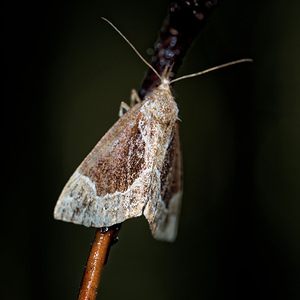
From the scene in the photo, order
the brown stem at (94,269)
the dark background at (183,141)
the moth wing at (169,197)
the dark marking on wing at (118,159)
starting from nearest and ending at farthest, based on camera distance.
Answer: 1. the brown stem at (94,269)
2. the dark marking on wing at (118,159)
3. the moth wing at (169,197)
4. the dark background at (183,141)

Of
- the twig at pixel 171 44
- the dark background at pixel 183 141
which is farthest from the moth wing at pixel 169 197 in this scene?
the dark background at pixel 183 141

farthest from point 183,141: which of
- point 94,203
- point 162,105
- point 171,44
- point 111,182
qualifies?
point 171,44

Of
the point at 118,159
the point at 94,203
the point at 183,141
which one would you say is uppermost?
the point at 183,141

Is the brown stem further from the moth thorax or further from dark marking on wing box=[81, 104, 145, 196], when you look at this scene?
the moth thorax

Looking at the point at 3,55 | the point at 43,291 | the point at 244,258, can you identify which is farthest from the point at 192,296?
the point at 3,55

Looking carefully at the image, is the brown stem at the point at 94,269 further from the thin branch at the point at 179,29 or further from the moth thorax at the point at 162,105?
the moth thorax at the point at 162,105

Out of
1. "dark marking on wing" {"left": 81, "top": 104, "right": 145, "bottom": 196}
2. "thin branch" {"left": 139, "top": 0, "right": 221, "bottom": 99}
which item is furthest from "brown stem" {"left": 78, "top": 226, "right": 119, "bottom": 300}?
"thin branch" {"left": 139, "top": 0, "right": 221, "bottom": 99}

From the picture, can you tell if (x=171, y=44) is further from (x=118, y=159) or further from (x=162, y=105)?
(x=118, y=159)

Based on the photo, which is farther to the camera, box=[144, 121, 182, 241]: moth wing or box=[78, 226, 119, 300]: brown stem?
box=[144, 121, 182, 241]: moth wing
